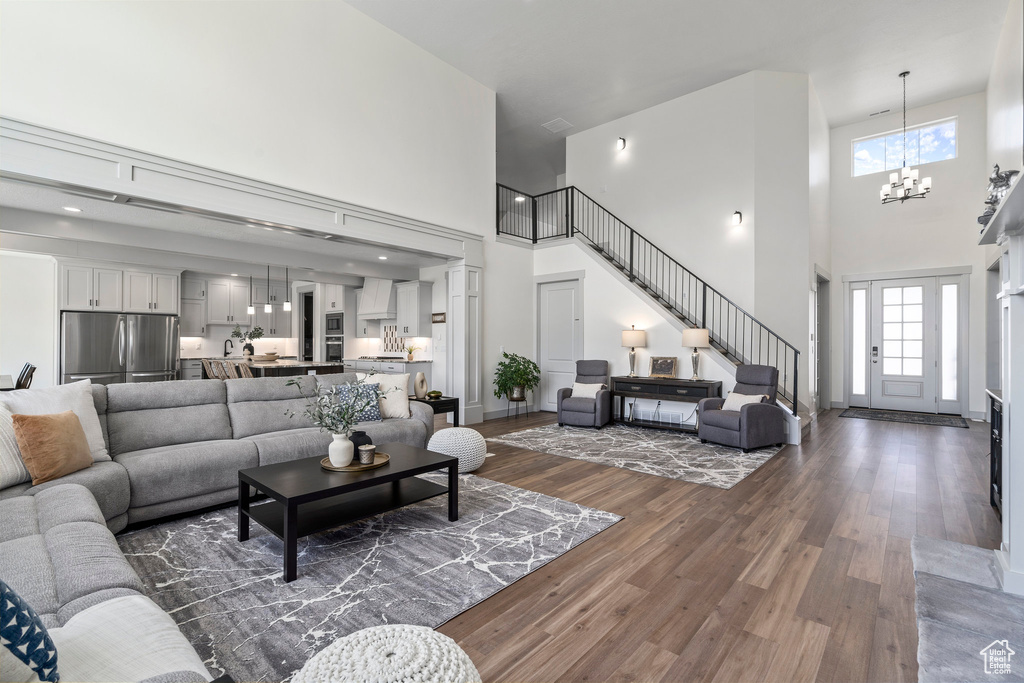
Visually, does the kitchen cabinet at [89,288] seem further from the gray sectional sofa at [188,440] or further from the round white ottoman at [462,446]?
the round white ottoman at [462,446]

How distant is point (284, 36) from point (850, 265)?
9.64 meters

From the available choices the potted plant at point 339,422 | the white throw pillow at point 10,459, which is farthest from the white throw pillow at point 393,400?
the white throw pillow at point 10,459

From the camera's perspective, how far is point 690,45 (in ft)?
21.1

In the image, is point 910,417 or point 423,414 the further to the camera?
point 910,417

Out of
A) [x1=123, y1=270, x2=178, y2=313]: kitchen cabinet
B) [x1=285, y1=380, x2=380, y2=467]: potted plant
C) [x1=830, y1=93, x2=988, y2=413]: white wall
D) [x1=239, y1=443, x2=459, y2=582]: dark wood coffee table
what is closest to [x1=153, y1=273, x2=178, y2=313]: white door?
[x1=123, y1=270, x2=178, y2=313]: kitchen cabinet

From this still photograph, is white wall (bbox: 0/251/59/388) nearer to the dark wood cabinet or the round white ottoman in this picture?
the round white ottoman

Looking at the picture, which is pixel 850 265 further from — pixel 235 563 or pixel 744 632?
pixel 235 563

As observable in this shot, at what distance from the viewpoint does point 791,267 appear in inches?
275

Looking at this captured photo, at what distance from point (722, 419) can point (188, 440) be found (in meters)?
5.31

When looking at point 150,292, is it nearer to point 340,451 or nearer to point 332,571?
point 340,451

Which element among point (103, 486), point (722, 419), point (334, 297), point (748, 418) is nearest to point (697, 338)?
point (722, 419)

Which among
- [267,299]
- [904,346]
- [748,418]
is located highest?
[267,299]

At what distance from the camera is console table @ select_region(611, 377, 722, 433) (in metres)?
6.30

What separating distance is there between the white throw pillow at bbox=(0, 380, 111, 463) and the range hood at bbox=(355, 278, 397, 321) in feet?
20.2
